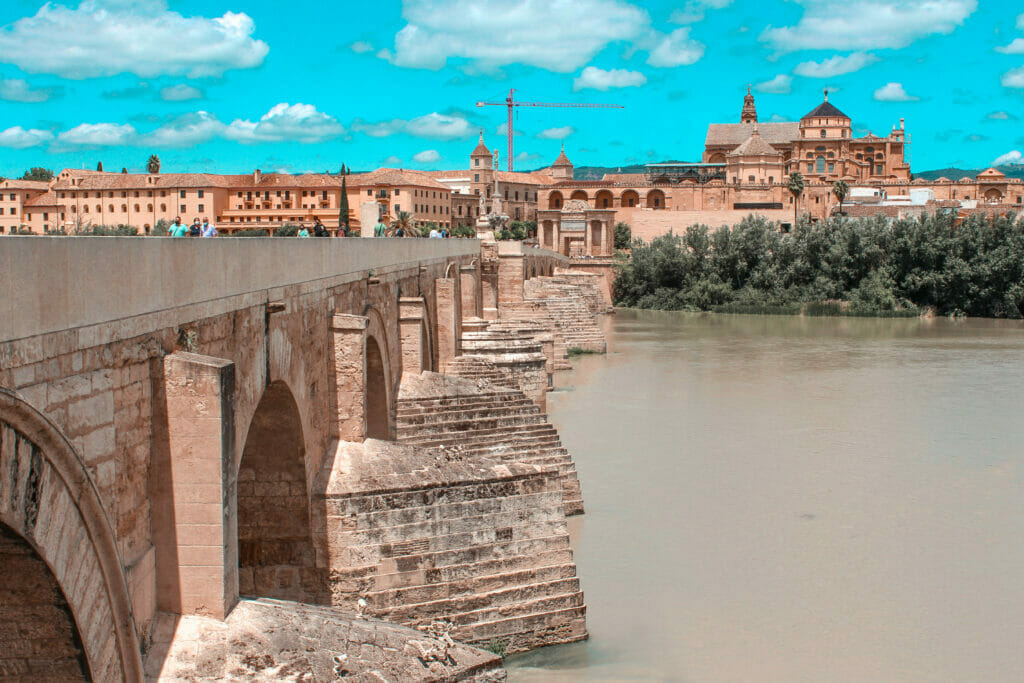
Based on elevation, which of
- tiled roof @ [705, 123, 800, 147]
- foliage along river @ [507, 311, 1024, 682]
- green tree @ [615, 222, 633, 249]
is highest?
tiled roof @ [705, 123, 800, 147]

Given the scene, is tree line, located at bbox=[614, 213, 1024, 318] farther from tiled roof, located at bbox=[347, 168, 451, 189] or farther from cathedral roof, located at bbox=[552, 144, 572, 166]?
cathedral roof, located at bbox=[552, 144, 572, 166]

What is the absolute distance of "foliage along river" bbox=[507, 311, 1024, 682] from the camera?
8.73 meters

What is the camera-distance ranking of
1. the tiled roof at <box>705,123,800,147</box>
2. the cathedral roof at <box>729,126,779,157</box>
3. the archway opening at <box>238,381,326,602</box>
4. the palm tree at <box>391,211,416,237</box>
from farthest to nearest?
the tiled roof at <box>705,123,800,147</box>
the cathedral roof at <box>729,126,779,157</box>
the palm tree at <box>391,211,416,237</box>
the archway opening at <box>238,381,326,602</box>

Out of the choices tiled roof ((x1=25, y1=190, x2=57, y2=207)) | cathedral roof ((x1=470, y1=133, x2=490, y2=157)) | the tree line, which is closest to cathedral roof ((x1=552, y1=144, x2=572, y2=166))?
cathedral roof ((x1=470, y1=133, x2=490, y2=157))

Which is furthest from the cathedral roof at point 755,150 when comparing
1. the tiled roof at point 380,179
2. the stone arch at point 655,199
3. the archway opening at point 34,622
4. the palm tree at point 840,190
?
the archway opening at point 34,622

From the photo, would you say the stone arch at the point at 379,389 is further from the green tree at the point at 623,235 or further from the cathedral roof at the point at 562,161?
the cathedral roof at the point at 562,161

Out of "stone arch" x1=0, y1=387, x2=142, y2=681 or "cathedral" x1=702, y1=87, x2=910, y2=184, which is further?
"cathedral" x1=702, y1=87, x2=910, y2=184

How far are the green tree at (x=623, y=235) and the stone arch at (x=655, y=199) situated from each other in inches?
495

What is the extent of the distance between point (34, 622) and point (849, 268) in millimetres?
43533

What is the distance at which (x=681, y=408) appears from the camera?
20.6m

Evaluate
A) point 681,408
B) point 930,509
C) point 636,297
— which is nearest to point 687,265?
point 636,297

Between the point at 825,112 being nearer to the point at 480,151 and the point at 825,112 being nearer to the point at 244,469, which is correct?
the point at 480,151

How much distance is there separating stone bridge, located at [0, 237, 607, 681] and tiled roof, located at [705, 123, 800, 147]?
77019 mm

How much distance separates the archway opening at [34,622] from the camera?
3.99 m
